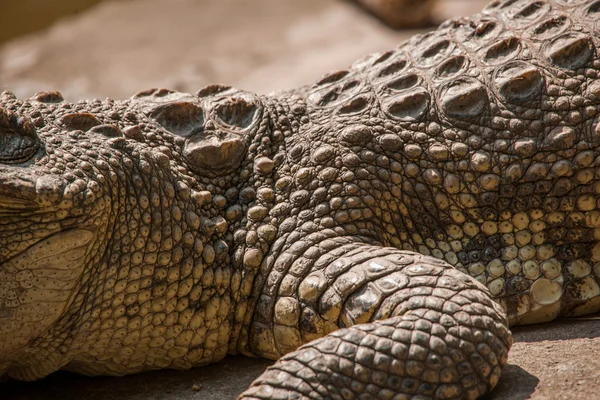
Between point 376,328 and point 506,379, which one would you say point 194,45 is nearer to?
point 376,328

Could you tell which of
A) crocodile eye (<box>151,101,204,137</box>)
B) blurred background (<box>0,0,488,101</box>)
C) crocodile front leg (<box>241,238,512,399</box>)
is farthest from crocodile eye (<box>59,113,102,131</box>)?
blurred background (<box>0,0,488,101</box>)

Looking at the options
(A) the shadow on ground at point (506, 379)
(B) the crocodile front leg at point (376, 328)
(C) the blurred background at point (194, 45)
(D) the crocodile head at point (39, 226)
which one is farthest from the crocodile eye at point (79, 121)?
(C) the blurred background at point (194, 45)

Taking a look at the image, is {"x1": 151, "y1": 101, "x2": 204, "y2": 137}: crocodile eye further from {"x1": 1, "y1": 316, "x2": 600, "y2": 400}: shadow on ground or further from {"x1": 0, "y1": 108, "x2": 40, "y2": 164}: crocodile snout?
{"x1": 1, "y1": 316, "x2": 600, "y2": 400}: shadow on ground

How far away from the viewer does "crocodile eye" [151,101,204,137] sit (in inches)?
167

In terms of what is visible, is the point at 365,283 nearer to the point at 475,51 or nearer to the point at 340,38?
the point at 475,51

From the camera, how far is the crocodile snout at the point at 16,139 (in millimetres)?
3650

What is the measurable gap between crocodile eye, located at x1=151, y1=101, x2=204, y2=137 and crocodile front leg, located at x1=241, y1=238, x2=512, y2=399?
0.89m

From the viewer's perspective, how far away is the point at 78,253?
3680 millimetres

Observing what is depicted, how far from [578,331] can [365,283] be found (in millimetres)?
1206

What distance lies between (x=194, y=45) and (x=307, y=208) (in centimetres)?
868

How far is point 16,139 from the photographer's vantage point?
3.71 m

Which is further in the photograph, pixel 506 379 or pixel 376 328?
pixel 506 379

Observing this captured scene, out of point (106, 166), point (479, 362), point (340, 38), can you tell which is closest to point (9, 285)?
point (106, 166)

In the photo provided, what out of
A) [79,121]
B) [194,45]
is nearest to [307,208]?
[79,121]
